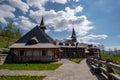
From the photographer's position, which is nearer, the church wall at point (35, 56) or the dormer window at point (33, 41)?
the church wall at point (35, 56)

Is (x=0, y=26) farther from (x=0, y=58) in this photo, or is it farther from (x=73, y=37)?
(x=0, y=58)

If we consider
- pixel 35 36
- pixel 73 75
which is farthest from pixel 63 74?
pixel 35 36

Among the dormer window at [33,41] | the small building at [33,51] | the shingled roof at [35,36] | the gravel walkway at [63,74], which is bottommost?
the gravel walkway at [63,74]

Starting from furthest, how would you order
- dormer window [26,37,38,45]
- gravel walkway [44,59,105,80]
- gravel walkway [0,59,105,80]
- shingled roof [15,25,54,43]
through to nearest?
shingled roof [15,25,54,43] < dormer window [26,37,38,45] < gravel walkway [0,59,105,80] < gravel walkway [44,59,105,80]

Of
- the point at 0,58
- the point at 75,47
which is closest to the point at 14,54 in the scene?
the point at 0,58

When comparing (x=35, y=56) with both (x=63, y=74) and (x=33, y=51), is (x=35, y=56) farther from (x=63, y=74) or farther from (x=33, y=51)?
(x=63, y=74)

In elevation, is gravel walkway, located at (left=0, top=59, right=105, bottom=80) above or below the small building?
below

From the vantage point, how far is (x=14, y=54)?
98.6 feet

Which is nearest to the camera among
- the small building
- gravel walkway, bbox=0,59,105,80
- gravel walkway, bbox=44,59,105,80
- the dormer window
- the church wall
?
gravel walkway, bbox=44,59,105,80

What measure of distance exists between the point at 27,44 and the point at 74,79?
23.3 metres

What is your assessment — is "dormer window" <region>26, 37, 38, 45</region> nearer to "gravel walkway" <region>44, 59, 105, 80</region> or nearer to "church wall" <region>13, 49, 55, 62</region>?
"church wall" <region>13, 49, 55, 62</region>

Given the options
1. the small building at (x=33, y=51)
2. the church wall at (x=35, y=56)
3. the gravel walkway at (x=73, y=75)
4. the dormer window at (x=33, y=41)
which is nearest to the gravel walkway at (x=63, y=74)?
the gravel walkway at (x=73, y=75)

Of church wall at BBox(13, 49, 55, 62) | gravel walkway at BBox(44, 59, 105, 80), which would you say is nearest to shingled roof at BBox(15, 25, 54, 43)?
church wall at BBox(13, 49, 55, 62)

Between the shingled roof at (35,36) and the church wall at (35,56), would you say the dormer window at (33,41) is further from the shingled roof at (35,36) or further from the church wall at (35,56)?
the church wall at (35,56)
